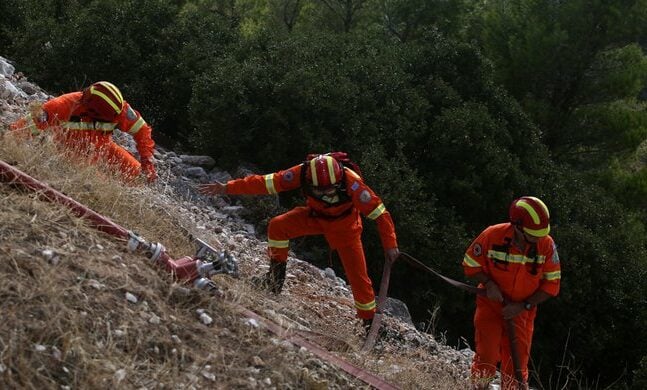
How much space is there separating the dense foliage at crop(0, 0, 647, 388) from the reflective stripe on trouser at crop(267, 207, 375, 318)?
460 cm

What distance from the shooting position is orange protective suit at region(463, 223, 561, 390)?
259 inches

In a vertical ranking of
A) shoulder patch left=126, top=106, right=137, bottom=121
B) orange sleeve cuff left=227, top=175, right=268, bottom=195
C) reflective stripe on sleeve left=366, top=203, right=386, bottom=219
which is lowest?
orange sleeve cuff left=227, top=175, right=268, bottom=195

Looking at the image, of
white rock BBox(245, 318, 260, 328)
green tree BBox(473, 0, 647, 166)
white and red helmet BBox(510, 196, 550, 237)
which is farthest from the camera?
green tree BBox(473, 0, 647, 166)

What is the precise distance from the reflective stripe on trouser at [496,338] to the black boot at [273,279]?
5.34 ft

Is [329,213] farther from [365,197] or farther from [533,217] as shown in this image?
[533,217]

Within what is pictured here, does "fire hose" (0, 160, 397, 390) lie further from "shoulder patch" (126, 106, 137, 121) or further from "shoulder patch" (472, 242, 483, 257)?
"shoulder patch" (126, 106, 137, 121)

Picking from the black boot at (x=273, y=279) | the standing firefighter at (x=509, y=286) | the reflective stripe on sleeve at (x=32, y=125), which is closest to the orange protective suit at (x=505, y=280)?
the standing firefighter at (x=509, y=286)

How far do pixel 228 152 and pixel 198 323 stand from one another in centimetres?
850

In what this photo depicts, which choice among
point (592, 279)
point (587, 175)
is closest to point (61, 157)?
point (592, 279)

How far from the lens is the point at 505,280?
6.63 meters

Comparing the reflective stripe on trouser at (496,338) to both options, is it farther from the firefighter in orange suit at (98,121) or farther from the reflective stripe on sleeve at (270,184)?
the firefighter in orange suit at (98,121)

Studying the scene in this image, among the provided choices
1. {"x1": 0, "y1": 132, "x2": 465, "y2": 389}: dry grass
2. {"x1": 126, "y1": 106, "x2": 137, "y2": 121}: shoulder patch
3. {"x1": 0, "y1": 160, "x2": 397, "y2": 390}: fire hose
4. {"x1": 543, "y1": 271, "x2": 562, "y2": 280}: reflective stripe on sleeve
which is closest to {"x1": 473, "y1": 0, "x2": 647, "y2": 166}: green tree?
{"x1": 543, "y1": 271, "x2": 562, "y2": 280}: reflective stripe on sleeve

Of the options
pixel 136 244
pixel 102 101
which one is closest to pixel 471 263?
pixel 136 244

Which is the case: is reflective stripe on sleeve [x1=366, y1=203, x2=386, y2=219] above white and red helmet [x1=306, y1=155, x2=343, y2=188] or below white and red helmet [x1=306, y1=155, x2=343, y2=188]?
below
